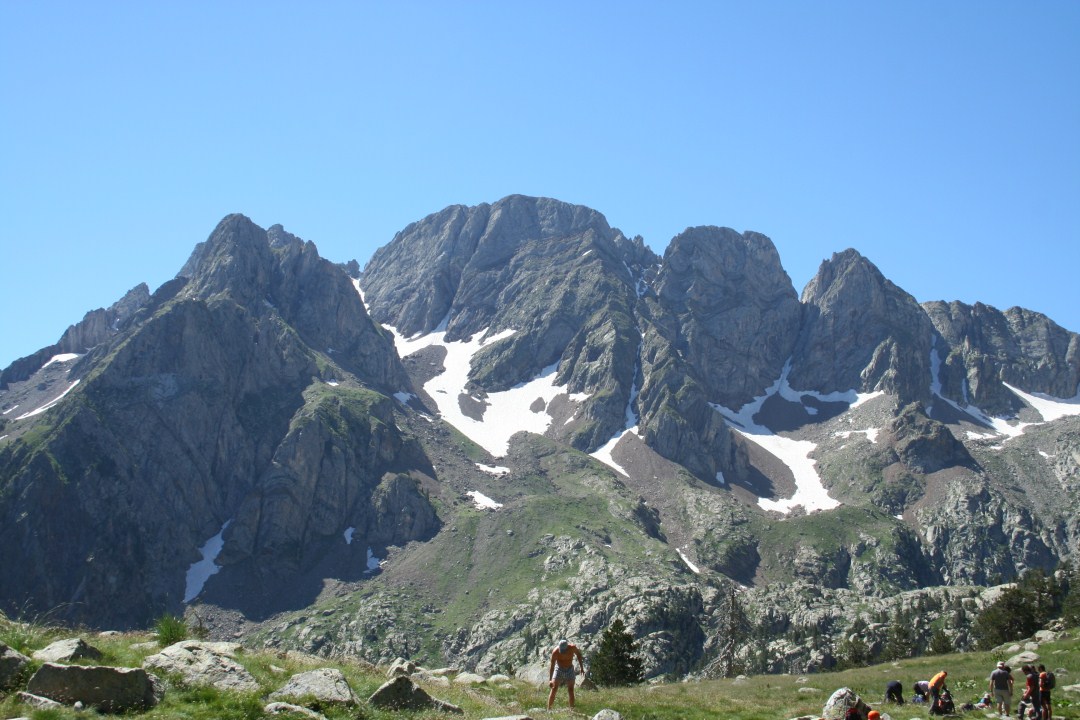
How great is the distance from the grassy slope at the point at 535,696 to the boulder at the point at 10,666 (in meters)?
0.75

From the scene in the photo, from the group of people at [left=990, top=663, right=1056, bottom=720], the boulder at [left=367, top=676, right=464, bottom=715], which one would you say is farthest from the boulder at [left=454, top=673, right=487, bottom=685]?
the group of people at [left=990, top=663, right=1056, bottom=720]

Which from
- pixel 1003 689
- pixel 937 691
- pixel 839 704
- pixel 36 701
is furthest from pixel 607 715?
pixel 1003 689

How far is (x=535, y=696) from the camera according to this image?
1152 inches

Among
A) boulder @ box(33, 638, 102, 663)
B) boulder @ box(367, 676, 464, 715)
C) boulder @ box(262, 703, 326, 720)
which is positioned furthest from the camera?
boulder @ box(367, 676, 464, 715)

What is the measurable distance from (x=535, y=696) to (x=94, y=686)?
51.4ft

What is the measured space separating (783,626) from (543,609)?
48493 mm

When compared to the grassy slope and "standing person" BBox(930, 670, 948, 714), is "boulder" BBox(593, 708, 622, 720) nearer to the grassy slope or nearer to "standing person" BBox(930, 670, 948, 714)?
the grassy slope

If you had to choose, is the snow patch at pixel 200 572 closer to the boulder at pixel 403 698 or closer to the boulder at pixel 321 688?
the boulder at pixel 321 688

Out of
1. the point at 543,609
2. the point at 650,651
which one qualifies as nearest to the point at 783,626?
the point at 650,651

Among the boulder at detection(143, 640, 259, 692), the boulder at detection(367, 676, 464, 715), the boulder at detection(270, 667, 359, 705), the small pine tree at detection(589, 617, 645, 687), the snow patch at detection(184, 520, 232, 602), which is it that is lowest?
the small pine tree at detection(589, 617, 645, 687)

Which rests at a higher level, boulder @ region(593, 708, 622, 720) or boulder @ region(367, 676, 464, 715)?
boulder @ region(367, 676, 464, 715)

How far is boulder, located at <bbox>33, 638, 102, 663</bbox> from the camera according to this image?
795 inches

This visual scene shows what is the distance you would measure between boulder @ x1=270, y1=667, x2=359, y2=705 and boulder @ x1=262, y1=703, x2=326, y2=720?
3.24ft

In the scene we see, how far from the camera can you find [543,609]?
16325 centimetres
